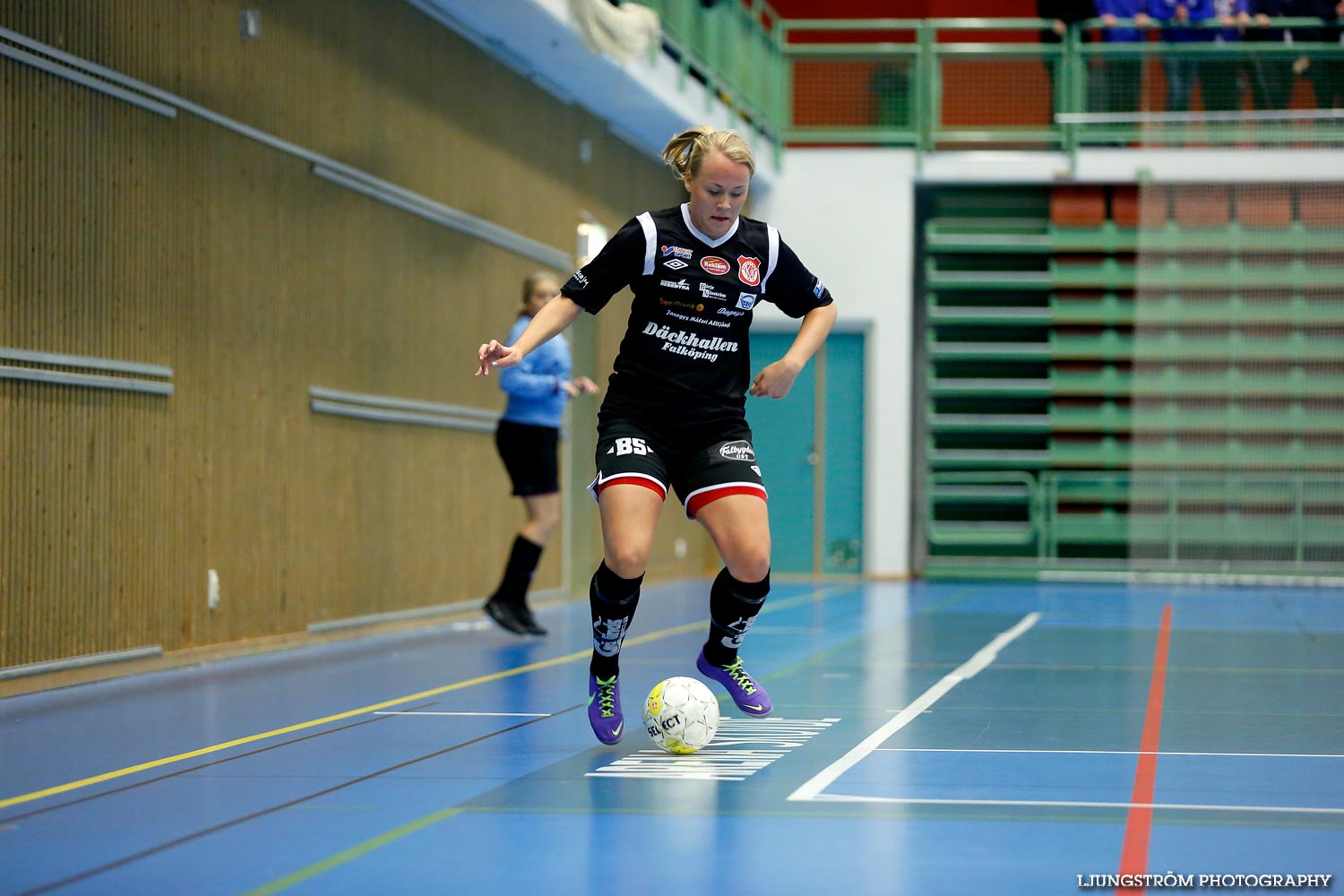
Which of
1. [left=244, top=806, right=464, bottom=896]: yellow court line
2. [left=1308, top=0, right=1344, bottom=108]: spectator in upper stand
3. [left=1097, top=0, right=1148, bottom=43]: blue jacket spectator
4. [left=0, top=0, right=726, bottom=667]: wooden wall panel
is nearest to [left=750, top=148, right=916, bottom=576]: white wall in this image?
[left=1097, top=0, right=1148, bottom=43]: blue jacket spectator

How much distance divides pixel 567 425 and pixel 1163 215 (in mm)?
7865

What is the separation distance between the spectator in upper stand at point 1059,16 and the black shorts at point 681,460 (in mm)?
14375

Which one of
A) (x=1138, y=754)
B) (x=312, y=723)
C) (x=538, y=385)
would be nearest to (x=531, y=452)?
(x=538, y=385)

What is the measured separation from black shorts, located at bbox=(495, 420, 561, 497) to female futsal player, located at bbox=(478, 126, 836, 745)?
14.1 feet

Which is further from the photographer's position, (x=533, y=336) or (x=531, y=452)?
(x=531, y=452)

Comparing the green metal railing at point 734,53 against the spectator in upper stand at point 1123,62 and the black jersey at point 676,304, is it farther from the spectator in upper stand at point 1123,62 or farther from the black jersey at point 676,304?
the black jersey at point 676,304

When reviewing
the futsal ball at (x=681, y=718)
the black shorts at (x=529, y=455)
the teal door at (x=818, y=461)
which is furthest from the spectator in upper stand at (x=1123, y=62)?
the futsal ball at (x=681, y=718)

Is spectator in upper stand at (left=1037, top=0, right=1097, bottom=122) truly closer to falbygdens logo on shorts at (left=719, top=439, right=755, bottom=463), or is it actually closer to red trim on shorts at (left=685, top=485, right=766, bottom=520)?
falbygdens logo on shorts at (left=719, top=439, right=755, bottom=463)

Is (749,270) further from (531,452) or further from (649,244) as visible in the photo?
(531,452)

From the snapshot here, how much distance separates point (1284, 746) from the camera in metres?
5.54

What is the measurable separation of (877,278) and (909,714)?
1276 cm

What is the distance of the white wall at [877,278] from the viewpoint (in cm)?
1869

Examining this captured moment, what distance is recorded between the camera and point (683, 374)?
17.7 ft

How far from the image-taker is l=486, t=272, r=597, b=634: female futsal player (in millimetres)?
9805
